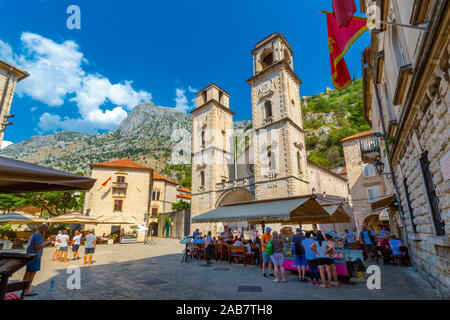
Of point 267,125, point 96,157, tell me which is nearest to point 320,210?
point 267,125

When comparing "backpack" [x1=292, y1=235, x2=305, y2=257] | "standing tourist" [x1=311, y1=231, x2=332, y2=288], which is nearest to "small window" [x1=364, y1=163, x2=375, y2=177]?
"backpack" [x1=292, y1=235, x2=305, y2=257]

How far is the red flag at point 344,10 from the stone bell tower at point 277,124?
15063 millimetres

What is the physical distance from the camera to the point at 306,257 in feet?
20.6

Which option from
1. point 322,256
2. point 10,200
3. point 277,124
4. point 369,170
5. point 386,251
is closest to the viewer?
point 322,256

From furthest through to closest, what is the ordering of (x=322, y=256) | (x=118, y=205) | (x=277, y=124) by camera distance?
(x=118, y=205) < (x=277, y=124) < (x=322, y=256)

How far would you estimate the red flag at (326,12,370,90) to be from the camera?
6016 mm

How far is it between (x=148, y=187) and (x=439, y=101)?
1196 inches

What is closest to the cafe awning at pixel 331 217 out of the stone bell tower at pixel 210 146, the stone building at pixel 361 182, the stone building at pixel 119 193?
the stone building at pixel 361 182

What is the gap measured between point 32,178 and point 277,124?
795 inches

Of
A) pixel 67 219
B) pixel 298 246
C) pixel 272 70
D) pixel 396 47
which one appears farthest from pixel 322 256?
pixel 272 70

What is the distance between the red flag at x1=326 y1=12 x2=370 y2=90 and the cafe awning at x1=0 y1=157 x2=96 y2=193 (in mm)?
6557

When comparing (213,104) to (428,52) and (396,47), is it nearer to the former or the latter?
(396,47)

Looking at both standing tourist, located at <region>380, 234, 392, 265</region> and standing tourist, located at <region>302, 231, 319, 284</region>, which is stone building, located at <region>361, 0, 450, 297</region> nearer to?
standing tourist, located at <region>380, 234, 392, 265</region>

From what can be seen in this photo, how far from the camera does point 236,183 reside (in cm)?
2355
